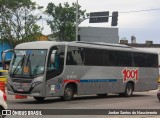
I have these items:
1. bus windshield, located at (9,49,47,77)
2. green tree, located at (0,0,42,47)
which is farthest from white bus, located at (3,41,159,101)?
green tree, located at (0,0,42,47)

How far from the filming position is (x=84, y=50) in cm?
2512

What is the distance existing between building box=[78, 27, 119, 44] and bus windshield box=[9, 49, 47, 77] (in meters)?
32.2

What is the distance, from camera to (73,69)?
2416 centimetres

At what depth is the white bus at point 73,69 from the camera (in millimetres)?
22484

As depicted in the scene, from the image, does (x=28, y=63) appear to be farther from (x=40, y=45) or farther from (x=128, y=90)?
(x=128, y=90)

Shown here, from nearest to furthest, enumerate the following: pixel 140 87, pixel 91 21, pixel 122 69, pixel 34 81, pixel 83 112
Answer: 1. pixel 83 112
2. pixel 34 81
3. pixel 122 69
4. pixel 140 87
5. pixel 91 21

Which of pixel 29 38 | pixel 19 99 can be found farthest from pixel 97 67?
pixel 29 38

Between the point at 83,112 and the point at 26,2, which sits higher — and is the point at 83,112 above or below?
below

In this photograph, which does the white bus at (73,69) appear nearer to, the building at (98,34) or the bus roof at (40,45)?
the bus roof at (40,45)

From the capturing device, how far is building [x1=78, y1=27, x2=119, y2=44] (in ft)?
188

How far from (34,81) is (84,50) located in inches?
159

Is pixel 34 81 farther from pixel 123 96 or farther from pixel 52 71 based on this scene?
pixel 123 96

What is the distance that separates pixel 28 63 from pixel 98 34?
131 ft

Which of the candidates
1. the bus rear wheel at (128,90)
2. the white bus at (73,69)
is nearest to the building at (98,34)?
the bus rear wheel at (128,90)
